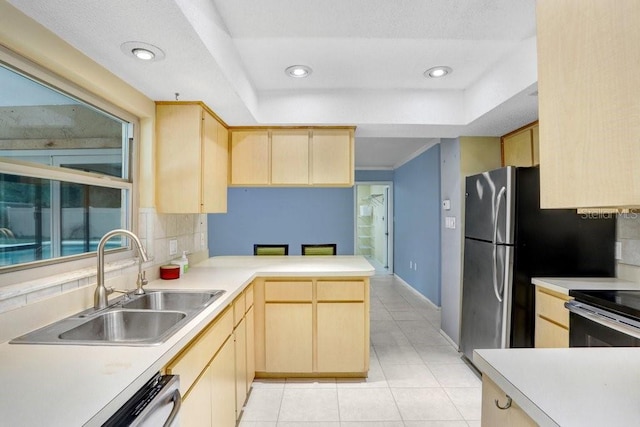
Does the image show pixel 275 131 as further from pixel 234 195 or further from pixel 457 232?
pixel 234 195

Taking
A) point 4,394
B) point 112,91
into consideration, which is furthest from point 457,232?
point 4,394

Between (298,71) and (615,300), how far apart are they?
2338mm

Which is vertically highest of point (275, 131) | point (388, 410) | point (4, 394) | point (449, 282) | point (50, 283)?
point (275, 131)

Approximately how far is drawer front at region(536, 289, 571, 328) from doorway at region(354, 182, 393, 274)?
4.21 m

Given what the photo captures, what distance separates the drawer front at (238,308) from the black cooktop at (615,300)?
1.98 meters

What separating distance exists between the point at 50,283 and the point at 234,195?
16.1 ft

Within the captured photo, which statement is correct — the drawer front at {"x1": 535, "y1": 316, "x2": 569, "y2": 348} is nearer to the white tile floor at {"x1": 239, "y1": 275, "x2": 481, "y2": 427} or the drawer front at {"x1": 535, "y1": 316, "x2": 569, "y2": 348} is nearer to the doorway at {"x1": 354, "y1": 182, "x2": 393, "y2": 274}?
the white tile floor at {"x1": 239, "y1": 275, "x2": 481, "y2": 427}

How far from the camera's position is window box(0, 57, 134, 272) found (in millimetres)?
1311

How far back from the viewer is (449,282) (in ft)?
10.8

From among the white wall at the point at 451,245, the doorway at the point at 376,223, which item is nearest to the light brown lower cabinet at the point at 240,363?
the white wall at the point at 451,245

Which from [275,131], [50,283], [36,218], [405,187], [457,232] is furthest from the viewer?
[405,187]

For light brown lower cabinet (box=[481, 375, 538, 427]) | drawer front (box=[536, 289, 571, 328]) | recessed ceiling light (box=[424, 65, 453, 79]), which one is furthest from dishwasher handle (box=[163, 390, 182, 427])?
recessed ceiling light (box=[424, 65, 453, 79])

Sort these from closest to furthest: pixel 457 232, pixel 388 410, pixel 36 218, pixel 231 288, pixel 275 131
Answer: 1. pixel 36 218
2. pixel 231 288
3. pixel 388 410
4. pixel 275 131
5. pixel 457 232

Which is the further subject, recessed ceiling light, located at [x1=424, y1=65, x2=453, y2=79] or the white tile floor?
recessed ceiling light, located at [x1=424, y1=65, x2=453, y2=79]
